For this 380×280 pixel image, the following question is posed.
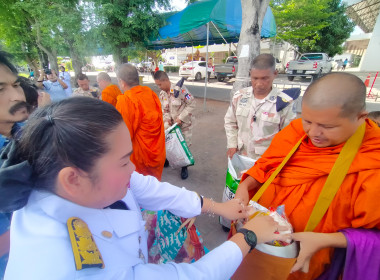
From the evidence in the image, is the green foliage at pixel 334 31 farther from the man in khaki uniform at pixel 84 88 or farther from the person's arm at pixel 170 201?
the person's arm at pixel 170 201

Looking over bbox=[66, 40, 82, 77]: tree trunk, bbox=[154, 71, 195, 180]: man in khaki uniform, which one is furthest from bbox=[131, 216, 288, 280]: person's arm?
bbox=[66, 40, 82, 77]: tree trunk

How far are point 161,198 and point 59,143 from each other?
0.71 meters

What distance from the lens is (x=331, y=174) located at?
1.00m

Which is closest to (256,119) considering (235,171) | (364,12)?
(235,171)

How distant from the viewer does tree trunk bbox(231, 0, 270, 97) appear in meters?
3.56

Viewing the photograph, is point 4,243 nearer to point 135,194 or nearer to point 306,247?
point 135,194

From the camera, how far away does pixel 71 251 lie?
60 cm

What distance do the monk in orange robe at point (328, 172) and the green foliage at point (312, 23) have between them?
2058 cm

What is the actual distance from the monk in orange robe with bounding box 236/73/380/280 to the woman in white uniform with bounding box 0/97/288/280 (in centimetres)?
54

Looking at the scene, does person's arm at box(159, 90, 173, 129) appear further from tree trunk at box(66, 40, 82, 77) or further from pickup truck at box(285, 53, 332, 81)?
pickup truck at box(285, 53, 332, 81)

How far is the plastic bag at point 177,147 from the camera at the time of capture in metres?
2.99

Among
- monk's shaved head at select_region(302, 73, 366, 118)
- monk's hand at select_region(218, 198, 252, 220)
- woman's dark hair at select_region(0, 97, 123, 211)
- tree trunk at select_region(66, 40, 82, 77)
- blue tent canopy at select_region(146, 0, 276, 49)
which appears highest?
blue tent canopy at select_region(146, 0, 276, 49)

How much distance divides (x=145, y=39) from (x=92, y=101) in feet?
26.3

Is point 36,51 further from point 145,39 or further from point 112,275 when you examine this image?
point 112,275
